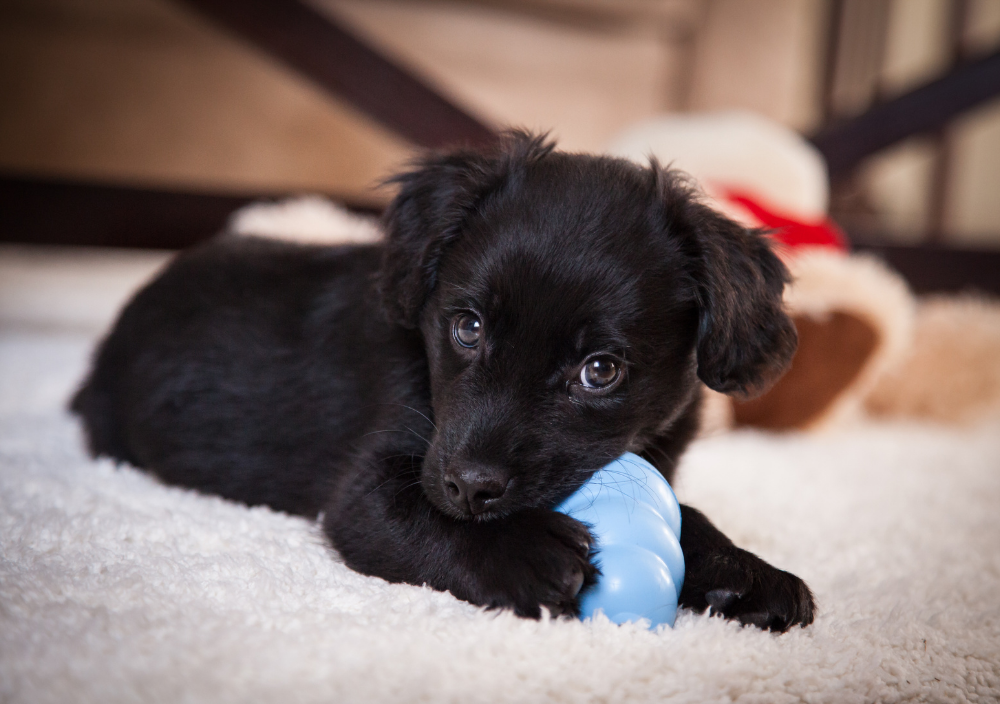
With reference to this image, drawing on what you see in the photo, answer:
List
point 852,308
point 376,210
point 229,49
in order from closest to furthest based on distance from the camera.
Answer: point 852,308 < point 376,210 < point 229,49

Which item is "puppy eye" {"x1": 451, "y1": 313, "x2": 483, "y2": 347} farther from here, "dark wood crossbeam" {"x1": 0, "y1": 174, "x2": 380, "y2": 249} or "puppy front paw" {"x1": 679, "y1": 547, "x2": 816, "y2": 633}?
"dark wood crossbeam" {"x1": 0, "y1": 174, "x2": 380, "y2": 249}

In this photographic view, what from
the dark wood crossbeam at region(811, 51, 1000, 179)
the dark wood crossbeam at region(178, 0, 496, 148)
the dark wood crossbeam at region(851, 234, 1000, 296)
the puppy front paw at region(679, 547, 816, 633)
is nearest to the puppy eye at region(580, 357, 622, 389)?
the puppy front paw at region(679, 547, 816, 633)

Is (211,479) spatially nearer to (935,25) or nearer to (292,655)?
(292,655)

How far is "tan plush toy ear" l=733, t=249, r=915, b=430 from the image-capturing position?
2.88m

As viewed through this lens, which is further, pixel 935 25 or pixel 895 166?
pixel 895 166

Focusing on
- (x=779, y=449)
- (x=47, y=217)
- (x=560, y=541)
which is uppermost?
(x=560, y=541)

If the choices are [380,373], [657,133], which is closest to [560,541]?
[380,373]

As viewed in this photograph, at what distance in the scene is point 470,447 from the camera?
4.31ft

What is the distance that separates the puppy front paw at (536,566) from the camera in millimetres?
1209

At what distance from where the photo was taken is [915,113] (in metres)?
4.32

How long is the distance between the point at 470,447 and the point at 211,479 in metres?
0.86

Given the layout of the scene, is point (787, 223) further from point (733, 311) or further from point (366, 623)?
point (366, 623)

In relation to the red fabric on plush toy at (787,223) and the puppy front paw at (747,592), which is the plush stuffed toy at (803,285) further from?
the puppy front paw at (747,592)

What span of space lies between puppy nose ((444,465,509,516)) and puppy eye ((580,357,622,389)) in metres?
0.26
